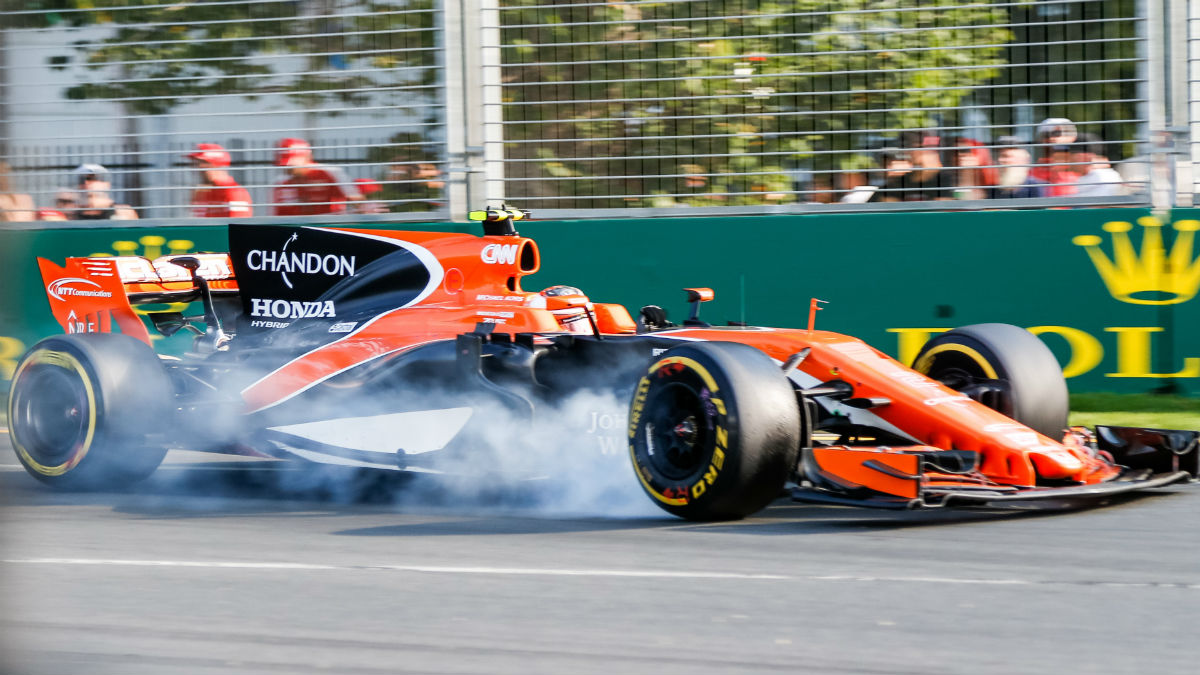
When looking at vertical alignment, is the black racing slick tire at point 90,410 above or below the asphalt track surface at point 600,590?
above

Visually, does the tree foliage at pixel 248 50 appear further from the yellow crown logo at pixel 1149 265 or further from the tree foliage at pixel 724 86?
the yellow crown logo at pixel 1149 265

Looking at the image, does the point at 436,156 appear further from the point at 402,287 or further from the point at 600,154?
the point at 402,287

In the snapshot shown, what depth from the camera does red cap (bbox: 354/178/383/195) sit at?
10031 mm

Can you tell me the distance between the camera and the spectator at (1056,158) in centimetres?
879

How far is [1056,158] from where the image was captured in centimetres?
883

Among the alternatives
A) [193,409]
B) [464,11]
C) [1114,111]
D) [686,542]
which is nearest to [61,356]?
[193,409]

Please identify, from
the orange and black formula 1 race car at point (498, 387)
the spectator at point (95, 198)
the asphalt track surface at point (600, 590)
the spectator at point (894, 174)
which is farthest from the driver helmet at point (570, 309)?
the spectator at point (95, 198)

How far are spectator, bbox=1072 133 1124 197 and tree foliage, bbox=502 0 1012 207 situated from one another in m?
0.73

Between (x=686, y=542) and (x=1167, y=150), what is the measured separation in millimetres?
4957

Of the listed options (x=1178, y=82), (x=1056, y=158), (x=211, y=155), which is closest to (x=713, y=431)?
(x=1056, y=158)

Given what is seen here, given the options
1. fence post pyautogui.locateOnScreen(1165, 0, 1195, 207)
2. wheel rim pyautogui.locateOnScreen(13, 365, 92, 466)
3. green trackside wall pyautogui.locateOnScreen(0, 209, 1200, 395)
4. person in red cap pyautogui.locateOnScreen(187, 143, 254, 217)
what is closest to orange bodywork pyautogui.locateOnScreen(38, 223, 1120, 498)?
wheel rim pyautogui.locateOnScreen(13, 365, 92, 466)

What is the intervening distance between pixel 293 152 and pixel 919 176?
14.3ft

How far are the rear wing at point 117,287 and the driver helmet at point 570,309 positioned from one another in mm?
2111

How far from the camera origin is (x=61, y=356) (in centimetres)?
690
